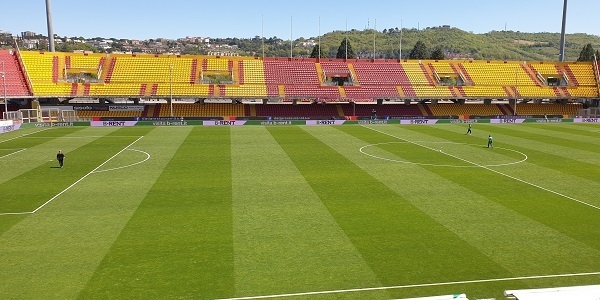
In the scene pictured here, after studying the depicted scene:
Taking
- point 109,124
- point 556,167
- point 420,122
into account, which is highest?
point 109,124

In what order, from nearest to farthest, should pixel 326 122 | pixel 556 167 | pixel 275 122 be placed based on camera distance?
pixel 556 167 → pixel 275 122 → pixel 326 122

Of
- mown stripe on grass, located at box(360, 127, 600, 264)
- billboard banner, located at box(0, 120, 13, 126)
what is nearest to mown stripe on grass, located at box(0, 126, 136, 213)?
billboard banner, located at box(0, 120, 13, 126)

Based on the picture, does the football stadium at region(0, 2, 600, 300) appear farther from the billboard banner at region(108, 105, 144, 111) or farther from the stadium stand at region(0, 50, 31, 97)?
the billboard banner at region(108, 105, 144, 111)

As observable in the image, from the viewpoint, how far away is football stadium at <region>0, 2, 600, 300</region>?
12.6 metres

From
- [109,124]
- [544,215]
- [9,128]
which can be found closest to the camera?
[544,215]

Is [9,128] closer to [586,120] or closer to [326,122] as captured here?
[326,122]

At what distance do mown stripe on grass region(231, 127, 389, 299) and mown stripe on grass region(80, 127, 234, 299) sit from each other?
21.8 inches

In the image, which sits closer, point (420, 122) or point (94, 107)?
point (420, 122)

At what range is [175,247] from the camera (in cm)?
1491

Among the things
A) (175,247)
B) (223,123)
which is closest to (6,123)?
(223,123)

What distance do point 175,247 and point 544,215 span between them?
1463 centimetres

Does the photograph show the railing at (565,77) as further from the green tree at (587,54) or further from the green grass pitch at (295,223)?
the green tree at (587,54)

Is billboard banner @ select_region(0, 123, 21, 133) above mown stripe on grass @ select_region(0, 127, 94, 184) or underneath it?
above

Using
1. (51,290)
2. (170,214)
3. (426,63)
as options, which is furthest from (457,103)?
(51,290)
